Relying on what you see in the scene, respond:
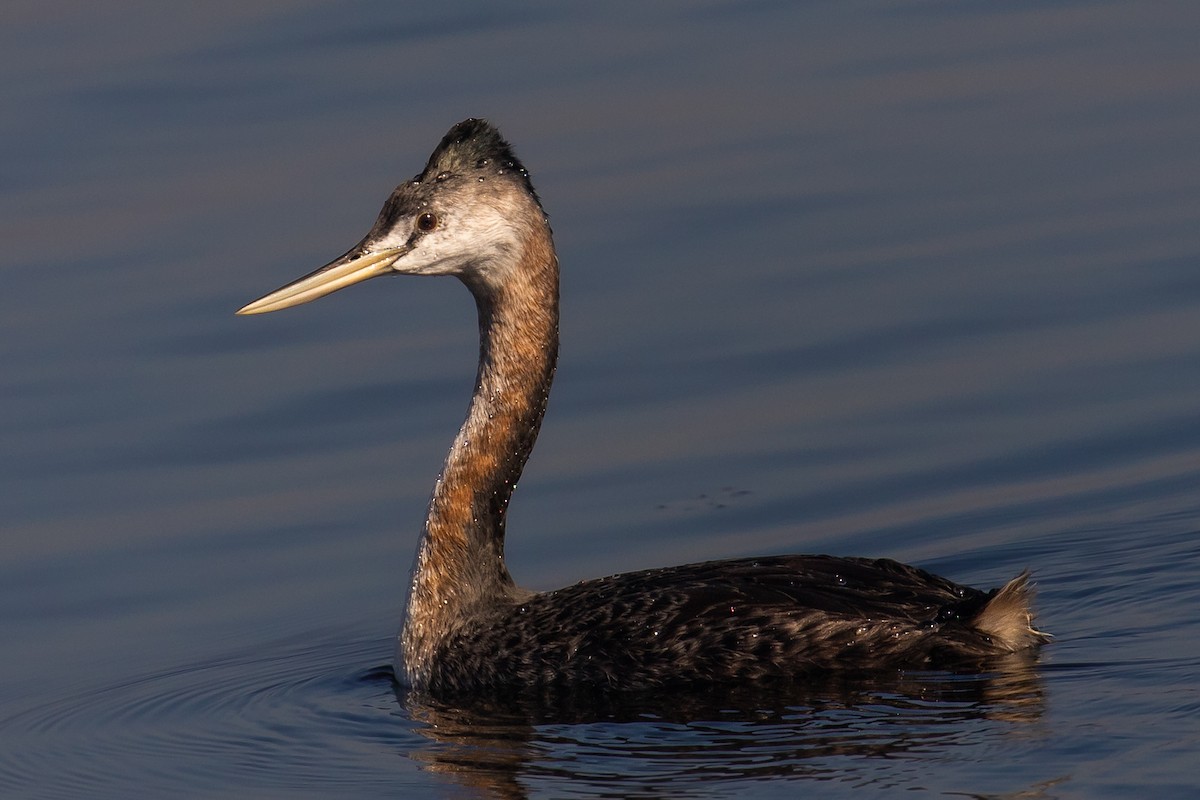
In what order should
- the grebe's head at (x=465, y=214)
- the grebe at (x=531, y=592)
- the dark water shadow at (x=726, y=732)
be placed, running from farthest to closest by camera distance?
the grebe's head at (x=465, y=214)
the grebe at (x=531, y=592)
the dark water shadow at (x=726, y=732)

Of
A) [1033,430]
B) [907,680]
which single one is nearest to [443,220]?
[907,680]

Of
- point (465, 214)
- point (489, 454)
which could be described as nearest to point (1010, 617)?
point (489, 454)

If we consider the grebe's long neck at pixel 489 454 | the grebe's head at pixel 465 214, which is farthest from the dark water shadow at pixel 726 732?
the grebe's head at pixel 465 214

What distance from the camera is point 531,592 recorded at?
976 centimetres

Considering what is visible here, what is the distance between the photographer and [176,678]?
986cm

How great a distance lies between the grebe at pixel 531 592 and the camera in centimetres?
882

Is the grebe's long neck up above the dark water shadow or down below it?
above

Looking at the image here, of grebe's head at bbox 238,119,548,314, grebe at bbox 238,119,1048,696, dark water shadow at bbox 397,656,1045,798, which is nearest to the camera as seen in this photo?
dark water shadow at bbox 397,656,1045,798

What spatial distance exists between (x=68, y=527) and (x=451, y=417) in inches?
78.4

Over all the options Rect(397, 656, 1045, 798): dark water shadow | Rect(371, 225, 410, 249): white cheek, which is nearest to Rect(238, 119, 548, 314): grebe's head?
Rect(371, 225, 410, 249): white cheek

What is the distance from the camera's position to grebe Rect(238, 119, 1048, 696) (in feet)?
28.9

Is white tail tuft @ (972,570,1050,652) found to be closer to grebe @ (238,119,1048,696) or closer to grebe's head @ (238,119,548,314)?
grebe @ (238,119,1048,696)

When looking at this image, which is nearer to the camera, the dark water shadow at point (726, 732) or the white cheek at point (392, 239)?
the dark water shadow at point (726, 732)

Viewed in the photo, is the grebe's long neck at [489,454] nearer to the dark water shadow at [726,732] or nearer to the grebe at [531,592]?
the grebe at [531,592]
